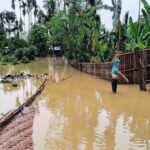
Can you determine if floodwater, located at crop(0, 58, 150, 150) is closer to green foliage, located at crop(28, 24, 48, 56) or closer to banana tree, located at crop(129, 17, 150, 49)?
banana tree, located at crop(129, 17, 150, 49)

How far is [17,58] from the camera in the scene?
47781 mm

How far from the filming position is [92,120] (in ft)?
35.9

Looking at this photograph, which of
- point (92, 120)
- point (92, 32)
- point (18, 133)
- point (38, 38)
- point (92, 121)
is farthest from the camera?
point (38, 38)

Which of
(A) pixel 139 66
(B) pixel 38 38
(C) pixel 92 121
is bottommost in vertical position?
(C) pixel 92 121

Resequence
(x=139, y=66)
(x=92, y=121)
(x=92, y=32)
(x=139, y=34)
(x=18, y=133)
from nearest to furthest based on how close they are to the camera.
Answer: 1. (x=18, y=133)
2. (x=92, y=121)
3. (x=139, y=66)
4. (x=139, y=34)
5. (x=92, y=32)

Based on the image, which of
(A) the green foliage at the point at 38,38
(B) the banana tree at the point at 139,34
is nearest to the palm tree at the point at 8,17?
(A) the green foliage at the point at 38,38

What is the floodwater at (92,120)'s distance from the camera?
8531 mm

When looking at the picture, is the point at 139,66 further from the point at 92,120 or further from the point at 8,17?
the point at 8,17

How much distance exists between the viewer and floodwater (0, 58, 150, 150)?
8.53 m

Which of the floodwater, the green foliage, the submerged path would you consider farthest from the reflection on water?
the green foliage

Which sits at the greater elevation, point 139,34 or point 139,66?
point 139,34

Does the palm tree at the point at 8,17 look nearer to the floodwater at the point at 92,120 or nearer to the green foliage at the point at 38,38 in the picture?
the green foliage at the point at 38,38

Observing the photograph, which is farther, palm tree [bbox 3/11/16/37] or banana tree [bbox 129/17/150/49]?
palm tree [bbox 3/11/16/37]

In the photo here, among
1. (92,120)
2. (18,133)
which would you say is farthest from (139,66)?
(18,133)
